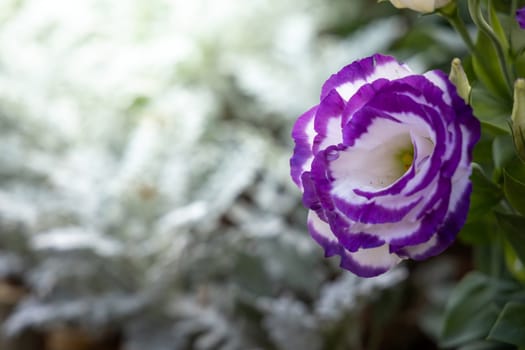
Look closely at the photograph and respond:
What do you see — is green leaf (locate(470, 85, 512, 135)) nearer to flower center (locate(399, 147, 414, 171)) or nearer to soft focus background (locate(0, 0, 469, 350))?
flower center (locate(399, 147, 414, 171))

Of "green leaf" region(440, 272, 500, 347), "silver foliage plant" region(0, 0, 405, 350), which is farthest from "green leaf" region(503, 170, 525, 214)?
"silver foliage plant" region(0, 0, 405, 350)

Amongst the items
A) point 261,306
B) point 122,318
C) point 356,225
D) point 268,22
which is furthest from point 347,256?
point 268,22

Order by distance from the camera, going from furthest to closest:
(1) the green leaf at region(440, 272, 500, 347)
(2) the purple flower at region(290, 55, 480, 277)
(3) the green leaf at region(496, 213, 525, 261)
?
1. (1) the green leaf at region(440, 272, 500, 347)
2. (3) the green leaf at region(496, 213, 525, 261)
3. (2) the purple flower at region(290, 55, 480, 277)

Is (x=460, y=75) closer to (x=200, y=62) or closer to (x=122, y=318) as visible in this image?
(x=122, y=318)

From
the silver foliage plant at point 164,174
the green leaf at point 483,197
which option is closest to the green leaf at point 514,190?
the green leaf at point 483,197

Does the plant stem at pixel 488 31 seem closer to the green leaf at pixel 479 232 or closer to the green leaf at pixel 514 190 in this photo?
the green leaf at pixel 514 190

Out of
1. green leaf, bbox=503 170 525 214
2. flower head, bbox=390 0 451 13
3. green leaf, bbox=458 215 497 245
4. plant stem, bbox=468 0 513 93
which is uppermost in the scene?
flower head, bbox=390 0 451 13

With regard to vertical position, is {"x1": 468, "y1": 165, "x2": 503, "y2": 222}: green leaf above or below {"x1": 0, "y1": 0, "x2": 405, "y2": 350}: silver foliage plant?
below
